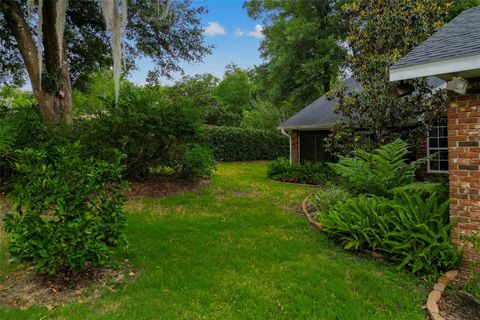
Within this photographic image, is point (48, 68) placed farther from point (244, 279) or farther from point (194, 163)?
point (244, 279)

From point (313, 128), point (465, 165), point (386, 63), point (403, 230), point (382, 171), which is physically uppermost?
point (386, 63)

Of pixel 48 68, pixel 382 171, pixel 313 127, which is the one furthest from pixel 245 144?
pixel 382 171

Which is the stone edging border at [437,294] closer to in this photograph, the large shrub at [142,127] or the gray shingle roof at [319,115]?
the large shrub at [142,127]

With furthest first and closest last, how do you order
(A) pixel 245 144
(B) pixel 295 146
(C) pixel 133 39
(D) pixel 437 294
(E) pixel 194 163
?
(A) pixel 245 144
(B) pixel 295 146
(C) pixel 133 39
(E) pixel 194 163
(D) pixel 437 294

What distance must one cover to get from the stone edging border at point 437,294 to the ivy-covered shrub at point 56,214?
3068 millimetres

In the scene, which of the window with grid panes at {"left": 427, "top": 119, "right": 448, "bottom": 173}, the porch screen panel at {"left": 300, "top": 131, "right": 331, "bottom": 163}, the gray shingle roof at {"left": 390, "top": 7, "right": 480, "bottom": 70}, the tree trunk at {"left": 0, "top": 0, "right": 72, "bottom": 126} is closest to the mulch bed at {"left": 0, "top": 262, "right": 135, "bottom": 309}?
the gray shingle roof at {"left": 390, "top": 7, "right": 480, "bottom": 70}

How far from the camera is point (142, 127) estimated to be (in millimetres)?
7141

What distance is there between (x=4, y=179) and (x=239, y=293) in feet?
22.8

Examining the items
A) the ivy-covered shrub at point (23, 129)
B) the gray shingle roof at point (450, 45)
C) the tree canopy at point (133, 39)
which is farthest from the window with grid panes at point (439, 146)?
the ivy-covered shrub at point (23, 129)

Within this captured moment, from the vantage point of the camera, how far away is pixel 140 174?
27.9 ft

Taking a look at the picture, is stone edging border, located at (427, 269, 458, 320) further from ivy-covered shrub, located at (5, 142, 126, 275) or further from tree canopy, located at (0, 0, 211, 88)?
Answer: tree canopy, located at (0, 0, 211, 88)

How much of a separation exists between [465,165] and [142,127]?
5984mm

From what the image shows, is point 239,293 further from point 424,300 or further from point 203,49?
point 203,49

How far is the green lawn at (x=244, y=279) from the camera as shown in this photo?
2766mm
